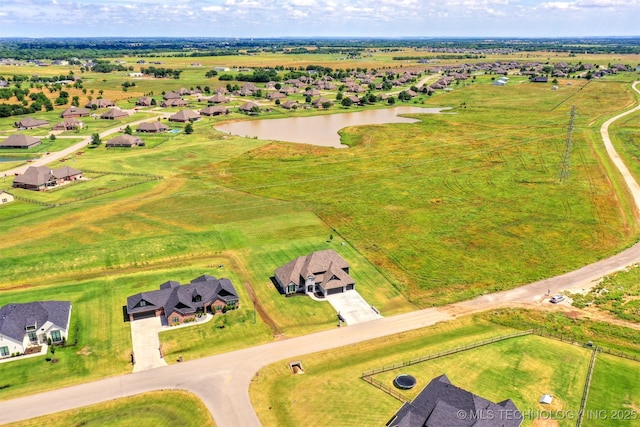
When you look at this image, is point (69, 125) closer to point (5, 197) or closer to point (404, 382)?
point (5, 197)

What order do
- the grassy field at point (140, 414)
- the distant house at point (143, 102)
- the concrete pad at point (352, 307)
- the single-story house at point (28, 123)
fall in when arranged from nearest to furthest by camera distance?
the grassy field at point (140, 414) → the concrete pad at point (352, 307) → the single-story house at point (28, 123) → the distant house at point (143, 102)

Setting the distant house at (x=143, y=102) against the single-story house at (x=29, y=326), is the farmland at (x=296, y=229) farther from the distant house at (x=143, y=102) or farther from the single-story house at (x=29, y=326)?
the distant house at (x=143, y=102)

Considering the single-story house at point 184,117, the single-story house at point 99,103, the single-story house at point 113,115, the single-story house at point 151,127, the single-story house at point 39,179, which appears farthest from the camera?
the single-story house at point 99,103

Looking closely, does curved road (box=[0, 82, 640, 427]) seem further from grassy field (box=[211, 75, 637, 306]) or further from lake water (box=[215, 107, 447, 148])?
lake water (box=[215, 107, 447, 148])

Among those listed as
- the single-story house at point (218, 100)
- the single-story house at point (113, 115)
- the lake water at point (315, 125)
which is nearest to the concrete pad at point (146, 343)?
the lake water at point (315, 125)

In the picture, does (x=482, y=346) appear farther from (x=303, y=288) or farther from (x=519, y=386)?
(x=303, y=288)

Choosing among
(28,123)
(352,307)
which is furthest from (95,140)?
(352,307)
